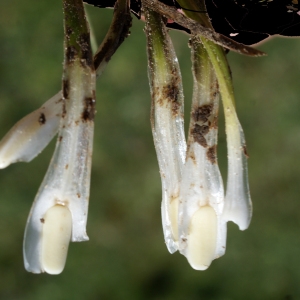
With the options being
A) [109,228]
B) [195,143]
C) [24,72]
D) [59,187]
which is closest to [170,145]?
[195,143]

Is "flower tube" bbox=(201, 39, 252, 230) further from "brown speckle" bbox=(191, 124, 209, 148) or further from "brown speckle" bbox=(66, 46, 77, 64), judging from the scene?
"brown speckle" bbox=(66, 46, 77, 64)

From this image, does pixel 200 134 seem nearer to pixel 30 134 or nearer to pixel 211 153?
pixel 211 153

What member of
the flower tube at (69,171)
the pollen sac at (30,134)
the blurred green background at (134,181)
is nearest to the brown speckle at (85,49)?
the flower tube at (69,171)

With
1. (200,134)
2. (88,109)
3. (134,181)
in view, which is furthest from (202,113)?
(134,181)

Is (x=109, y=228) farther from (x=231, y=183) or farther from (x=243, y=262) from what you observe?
(x=231, y=183)

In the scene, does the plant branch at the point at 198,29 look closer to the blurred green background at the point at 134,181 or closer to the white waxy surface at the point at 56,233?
the white waxy surface at the point at 56,233

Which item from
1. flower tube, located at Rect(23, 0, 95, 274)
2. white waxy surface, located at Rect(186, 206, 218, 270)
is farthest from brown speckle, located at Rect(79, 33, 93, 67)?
white waxy surface, located at Rect(186, 206, 218, 270)

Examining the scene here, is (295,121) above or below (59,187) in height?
above
